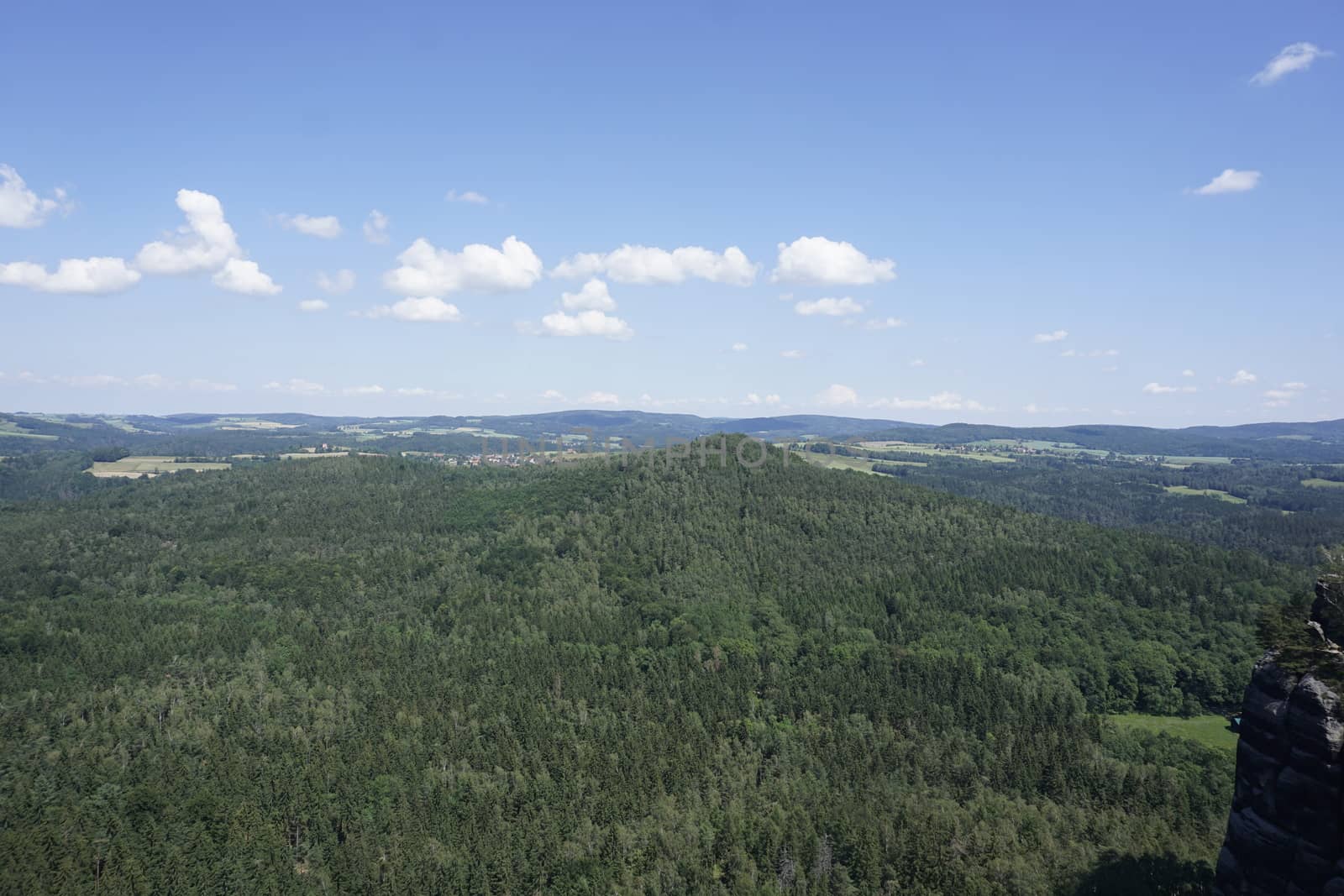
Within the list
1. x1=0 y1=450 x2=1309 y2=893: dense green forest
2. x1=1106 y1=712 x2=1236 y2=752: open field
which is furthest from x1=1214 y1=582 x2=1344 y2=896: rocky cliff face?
x1=1106 y1=712 x2=1236 y2=752: open field

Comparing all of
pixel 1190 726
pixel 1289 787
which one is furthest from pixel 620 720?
pixel 1190 726

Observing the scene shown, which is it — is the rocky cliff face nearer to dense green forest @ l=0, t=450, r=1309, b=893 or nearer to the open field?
dense green forest @ l=0, t=450, r=1309, b=893

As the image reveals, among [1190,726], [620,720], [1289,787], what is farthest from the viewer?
[1190,726]

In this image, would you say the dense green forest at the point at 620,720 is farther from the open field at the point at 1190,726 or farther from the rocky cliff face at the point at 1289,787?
the rocky cliff face at the point at 1289,787

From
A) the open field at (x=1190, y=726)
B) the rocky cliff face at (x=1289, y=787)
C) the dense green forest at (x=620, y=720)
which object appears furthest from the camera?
the open field at (x=1190, y=726)

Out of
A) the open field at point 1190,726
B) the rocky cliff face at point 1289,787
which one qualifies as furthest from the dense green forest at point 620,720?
the rocky cliff face at point 1289,787

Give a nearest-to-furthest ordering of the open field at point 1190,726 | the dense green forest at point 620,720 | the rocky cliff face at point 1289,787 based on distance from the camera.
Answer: the rocky cliff face at point 1289,787, the dense green forest at point 620,720, the open field at point 1190,726

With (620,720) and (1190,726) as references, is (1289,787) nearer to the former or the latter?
(620,720)
